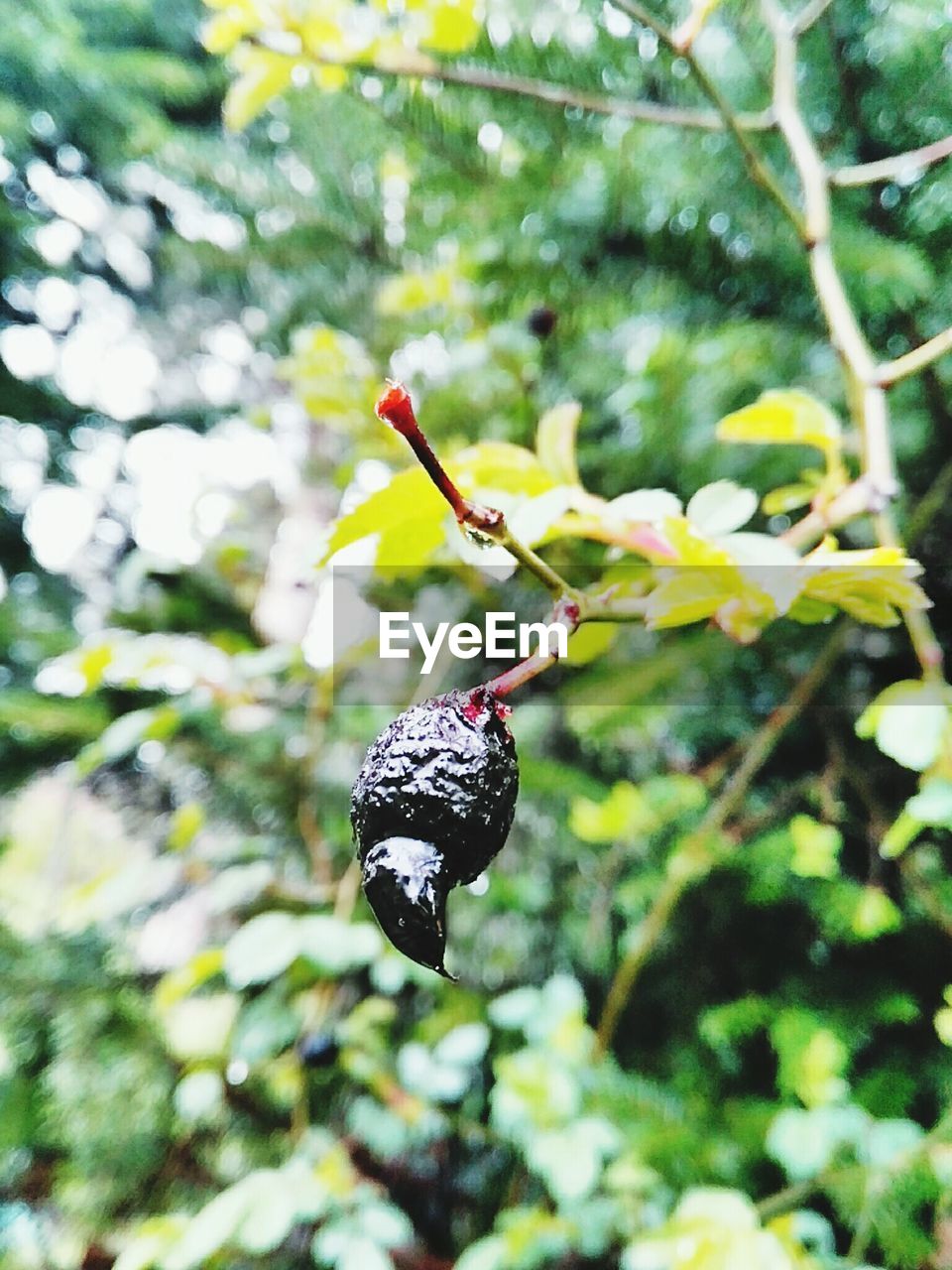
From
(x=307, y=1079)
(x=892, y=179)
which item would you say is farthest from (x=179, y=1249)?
(x=892, y=179)

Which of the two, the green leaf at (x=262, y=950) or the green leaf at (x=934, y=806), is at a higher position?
the green leaf at (x=934, y=806)

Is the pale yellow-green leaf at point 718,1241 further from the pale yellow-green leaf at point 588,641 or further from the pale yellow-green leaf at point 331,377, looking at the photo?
the pale yellow-green leaf at point 331,377

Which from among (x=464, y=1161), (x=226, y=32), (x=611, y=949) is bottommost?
(x=464, y=1161)

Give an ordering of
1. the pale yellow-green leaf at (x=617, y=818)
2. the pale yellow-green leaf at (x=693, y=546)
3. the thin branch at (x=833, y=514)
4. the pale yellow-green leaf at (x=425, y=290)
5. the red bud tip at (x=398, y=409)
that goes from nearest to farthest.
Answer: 1. the red bud tip at (x=398, y=409)
2. the pale yellow-green leaf at (x=693, y=546)
3. the thin branch at (x=833, y=514)
4. the pale yellow-green leaf at (x=617, y=818)
5. the pale yellow-green leaf at (x=425, y=290)

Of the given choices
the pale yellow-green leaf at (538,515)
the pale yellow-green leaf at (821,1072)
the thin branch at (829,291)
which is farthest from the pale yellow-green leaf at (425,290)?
the pale yellow-green leaf at (821,1072)

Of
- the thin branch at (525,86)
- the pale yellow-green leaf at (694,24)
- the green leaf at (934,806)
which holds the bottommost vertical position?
the green leaf at (934,806)

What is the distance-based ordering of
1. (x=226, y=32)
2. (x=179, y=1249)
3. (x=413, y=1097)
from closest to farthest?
1. (x=179, y=1249)
2. (x=226, y=32)
3. (x=413, y=1097)

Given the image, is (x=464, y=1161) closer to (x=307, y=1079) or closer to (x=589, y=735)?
(x=307, y=1079)
